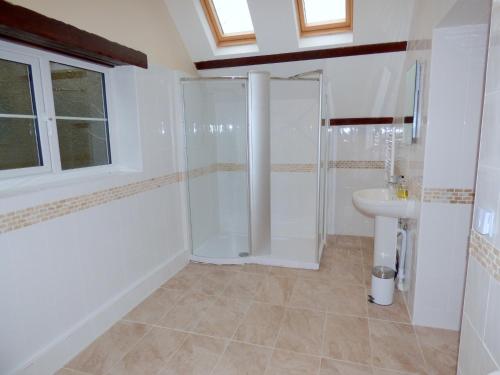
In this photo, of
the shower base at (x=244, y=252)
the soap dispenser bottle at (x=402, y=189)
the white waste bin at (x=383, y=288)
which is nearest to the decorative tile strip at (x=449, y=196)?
the soap dispenser bottle at (x=402, y=189)

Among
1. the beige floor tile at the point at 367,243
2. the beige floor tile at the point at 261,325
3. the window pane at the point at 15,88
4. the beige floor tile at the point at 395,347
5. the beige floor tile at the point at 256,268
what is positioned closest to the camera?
the window pane at the point at 15,88

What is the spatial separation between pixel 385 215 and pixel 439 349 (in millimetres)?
902

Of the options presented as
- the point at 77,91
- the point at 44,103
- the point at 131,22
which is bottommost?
the point at 44,103

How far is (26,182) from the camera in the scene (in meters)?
1.76

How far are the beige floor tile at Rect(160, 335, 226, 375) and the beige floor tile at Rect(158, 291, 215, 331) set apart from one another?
16cm

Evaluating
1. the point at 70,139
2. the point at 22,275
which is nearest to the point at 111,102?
the point at 70,139

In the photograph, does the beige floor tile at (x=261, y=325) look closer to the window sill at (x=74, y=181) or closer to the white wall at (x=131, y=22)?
the window sill at (x=74, y=181)

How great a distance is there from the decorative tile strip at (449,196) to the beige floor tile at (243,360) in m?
1.38

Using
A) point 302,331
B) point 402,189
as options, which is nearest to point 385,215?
point 402,189

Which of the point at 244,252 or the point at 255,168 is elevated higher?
the point at 255,168

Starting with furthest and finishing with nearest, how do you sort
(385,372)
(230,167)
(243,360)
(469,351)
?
(230,167)
(243,360)
(385,372)
(469,351)

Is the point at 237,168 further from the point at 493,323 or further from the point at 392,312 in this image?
the point at 493,323

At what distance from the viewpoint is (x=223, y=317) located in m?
2.24

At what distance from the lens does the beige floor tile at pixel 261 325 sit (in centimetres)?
201
